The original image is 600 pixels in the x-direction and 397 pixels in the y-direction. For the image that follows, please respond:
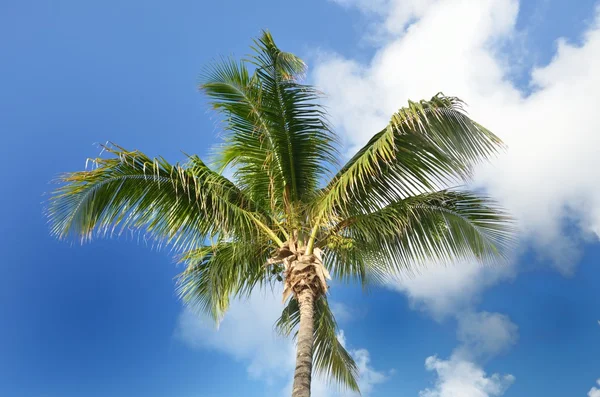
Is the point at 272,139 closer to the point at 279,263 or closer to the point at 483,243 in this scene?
the point at 279,263

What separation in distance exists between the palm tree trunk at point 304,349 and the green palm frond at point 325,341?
2030 millimetres

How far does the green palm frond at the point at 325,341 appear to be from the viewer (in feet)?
32.0

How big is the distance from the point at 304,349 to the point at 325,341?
3.11 metres

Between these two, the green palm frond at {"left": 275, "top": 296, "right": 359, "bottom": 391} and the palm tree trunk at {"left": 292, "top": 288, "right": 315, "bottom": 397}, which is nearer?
the palm tree trunk at {"left": 292, "top": 288, "right": 315, "bottom": 397}

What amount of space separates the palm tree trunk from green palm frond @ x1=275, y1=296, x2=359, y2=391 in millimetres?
2030

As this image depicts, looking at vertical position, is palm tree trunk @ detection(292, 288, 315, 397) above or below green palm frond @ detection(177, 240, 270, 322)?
below

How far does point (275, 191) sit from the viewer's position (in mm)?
8758

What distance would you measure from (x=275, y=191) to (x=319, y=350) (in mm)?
3273

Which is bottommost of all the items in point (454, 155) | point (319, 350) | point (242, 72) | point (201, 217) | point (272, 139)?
point (319, 350)

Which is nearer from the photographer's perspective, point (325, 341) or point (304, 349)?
point (304, 349)

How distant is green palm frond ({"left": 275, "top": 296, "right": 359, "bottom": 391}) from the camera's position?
974 centimetres

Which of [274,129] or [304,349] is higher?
[274,129]

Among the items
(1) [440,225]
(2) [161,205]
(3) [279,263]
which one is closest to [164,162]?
(2) [161,205]

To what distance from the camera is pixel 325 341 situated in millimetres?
9945
